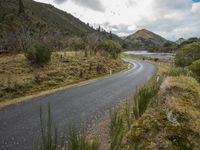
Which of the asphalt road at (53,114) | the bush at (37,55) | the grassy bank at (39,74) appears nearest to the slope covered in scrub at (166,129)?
the asphalt road at (53,114)

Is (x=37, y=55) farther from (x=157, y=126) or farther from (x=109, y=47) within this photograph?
(x=109, y=47)

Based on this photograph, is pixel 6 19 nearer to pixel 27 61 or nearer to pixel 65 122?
pixel 27 61

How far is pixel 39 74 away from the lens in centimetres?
1762

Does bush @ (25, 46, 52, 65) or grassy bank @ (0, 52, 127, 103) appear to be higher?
bush @ (25, 46, 52, 65)

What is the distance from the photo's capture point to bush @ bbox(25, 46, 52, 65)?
20.1m

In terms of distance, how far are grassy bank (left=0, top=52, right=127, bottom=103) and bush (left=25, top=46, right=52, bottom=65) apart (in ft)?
1.45

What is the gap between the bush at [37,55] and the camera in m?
20.1

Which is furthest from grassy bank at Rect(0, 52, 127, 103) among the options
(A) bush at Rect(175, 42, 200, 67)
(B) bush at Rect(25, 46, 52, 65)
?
(A) bush at Rect(175, 42, 200, 67)

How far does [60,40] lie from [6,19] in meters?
24.4

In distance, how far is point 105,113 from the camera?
371 inches

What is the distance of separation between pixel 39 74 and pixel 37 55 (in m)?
3.04

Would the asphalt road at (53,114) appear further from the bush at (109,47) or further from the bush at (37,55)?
the bush at (109,47)

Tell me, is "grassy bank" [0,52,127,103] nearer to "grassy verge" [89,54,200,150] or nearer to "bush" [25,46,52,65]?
"bush" [25,46,52,65]

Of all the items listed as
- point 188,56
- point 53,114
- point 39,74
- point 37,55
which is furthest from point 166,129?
point 188,56
